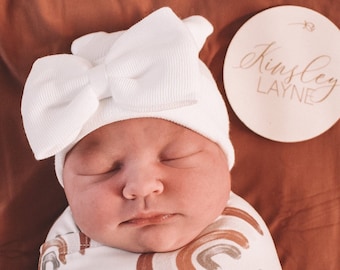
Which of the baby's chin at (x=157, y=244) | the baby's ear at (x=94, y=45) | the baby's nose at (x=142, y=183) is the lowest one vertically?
the baby's chin at (x=157, y=244)

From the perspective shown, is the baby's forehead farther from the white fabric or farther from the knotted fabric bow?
A: the white fabric

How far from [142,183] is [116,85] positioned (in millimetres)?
157

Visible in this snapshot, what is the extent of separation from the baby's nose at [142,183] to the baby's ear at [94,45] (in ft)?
0.74

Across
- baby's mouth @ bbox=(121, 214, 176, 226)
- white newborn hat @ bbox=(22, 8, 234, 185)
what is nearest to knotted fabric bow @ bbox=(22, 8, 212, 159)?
white newborn hat @ bbox=(22, 8, 234, 185)

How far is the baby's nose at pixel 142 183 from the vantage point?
830 millimetres

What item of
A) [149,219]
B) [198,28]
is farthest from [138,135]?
[198,28]

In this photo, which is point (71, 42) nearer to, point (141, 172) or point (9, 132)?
point (9, 132)

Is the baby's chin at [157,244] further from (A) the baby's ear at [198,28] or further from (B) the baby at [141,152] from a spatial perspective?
(A) the baby's ear at [198,28]

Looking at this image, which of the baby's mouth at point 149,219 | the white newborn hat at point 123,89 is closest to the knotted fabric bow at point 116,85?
the white newborn hat at point 123,89

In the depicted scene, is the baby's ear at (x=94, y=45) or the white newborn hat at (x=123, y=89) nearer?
the white newborn hat at (x=123, y=89)

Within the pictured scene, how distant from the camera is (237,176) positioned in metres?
1.14

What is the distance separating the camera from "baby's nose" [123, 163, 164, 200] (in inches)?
32.7

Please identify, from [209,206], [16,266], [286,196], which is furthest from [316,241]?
[16,266]

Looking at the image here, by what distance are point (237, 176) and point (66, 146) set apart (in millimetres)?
393
